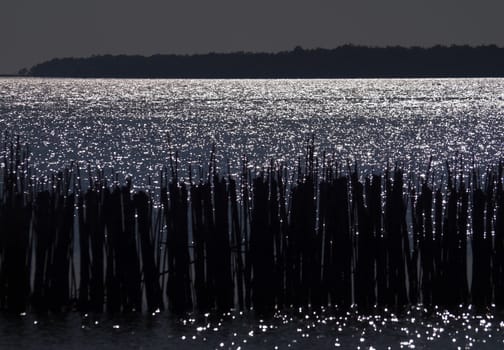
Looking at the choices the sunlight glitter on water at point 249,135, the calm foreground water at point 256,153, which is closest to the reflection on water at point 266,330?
the calm foreground water at point 256,153

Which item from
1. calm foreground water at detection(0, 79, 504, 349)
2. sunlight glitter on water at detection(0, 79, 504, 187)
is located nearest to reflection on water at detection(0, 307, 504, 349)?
calm foreground water at detection(0, 79, 504, 349)

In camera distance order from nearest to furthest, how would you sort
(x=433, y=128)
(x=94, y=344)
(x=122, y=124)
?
1. (x=94, y=344)
2. (x=433, y=128)
3. (x=122, y=124)

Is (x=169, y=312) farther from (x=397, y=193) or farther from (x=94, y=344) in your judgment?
(x=397, y=193)

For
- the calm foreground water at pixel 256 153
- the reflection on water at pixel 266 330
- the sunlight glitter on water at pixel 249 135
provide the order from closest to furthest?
the reflection on water at pixel 266 330 < the calm foreground water at pixel 256 153 < the sunlight glitter on water at pixel 249 135

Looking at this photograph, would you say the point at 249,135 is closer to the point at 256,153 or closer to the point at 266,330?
the point at 256,153

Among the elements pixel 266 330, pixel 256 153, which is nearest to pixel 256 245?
pixel 266 330

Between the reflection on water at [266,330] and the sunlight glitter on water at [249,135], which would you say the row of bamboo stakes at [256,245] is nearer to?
the reflection on water at [266,330]

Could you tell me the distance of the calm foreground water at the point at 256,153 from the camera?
13453mm

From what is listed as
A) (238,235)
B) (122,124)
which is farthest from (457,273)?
(122,124)

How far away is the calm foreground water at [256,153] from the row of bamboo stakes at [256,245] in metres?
0.22

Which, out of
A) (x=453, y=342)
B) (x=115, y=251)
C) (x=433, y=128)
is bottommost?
(x=433, y=128)

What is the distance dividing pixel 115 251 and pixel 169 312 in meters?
0.97

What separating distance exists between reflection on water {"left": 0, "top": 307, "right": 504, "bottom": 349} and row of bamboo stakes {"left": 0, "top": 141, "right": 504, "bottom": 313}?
14cm

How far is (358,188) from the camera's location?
1352 cm
